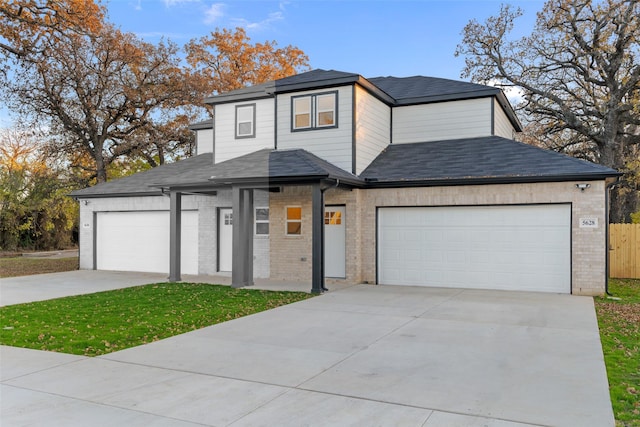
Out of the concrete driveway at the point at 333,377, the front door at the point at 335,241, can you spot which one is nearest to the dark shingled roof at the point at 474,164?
the front door at the point at 335,241

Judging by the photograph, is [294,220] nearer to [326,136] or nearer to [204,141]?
[326,136]

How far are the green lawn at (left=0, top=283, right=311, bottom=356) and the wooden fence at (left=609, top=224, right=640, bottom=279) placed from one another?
10.6 m

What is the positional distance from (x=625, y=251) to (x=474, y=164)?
6.73 m

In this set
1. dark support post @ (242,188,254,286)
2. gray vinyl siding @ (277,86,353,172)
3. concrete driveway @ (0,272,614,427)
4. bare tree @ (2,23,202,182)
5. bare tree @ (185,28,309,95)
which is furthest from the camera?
bare tree @ (185,28,309,95)

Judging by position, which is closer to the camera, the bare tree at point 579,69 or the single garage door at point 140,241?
the single garage door at point 140,241

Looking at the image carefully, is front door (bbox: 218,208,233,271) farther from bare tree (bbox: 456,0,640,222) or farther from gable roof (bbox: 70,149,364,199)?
bare tree (bbox: 456,0,640,222)

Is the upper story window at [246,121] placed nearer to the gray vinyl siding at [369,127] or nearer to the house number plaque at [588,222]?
the gray vinyl siding at [369,127]

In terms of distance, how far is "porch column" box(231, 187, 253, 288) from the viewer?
502 inches

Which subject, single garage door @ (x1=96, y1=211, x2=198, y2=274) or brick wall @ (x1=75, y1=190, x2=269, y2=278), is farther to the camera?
single garage door @ (x1=96, y1=211, x2=198, y2=274)

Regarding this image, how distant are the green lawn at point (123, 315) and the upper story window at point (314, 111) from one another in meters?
4.99

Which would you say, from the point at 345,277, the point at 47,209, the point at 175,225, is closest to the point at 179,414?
the point at 345,277

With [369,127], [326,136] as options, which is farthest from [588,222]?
[326,136]

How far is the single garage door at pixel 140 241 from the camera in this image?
52.1 ft

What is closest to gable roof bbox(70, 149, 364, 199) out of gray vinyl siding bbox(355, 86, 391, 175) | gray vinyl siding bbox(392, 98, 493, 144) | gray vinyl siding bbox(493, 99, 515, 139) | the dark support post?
the dark support post
